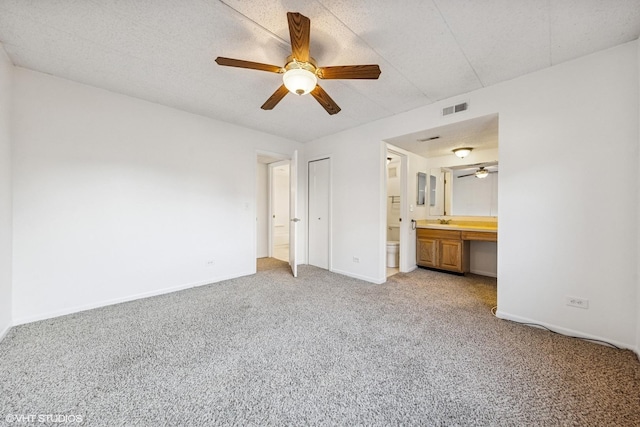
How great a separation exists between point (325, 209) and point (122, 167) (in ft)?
9.83

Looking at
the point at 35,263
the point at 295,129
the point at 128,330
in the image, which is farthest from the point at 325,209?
the point at 35,263

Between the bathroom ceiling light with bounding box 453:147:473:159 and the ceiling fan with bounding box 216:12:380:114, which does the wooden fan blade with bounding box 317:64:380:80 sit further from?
the bathroom ceiling light with bounding box 453:147:473:159

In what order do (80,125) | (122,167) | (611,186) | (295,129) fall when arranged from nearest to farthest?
(611,186), (80,125), (122,167), (295,129)

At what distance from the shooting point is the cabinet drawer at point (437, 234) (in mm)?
4051

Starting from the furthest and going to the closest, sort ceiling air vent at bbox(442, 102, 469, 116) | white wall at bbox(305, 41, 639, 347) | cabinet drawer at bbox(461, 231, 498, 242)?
cabinet drawer at bbox(461, 231, 498, 242) < ceiling air vent at bbox(442, 102, 469, 116) < white wall at bbox(305, 41, 639, 347)

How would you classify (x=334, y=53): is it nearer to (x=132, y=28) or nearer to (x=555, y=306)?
(x=132, y=28)

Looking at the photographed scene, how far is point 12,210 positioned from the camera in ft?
7.51

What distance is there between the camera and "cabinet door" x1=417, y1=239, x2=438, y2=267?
4.31 metres

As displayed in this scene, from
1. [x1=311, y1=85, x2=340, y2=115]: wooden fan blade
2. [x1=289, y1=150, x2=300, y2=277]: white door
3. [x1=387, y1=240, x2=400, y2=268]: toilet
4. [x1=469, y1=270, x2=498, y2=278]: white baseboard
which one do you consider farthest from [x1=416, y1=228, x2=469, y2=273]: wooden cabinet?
[x1=311, y1=85, x2=340, y2=115]: wooden fan blade

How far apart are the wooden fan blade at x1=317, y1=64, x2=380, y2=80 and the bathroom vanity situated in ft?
10.3

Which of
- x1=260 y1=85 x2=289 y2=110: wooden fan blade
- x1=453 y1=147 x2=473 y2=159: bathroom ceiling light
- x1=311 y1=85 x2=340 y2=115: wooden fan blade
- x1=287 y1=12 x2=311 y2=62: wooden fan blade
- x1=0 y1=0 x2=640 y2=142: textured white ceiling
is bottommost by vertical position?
x1=453 y1=147 x2=473 y2=159: bathroom ceiling light

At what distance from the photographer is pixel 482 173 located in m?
4.42

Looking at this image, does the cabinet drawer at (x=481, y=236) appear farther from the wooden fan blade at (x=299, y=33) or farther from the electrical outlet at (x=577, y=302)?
the wooden fan blade at (x=299, y=33)

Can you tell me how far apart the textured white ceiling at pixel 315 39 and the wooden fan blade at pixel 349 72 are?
0.80 ft
